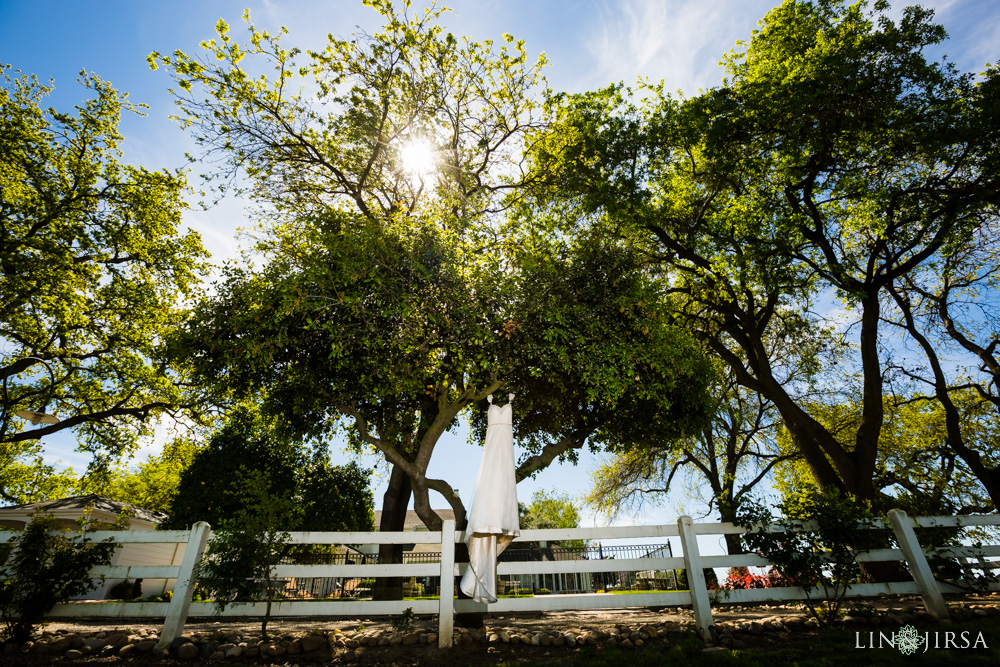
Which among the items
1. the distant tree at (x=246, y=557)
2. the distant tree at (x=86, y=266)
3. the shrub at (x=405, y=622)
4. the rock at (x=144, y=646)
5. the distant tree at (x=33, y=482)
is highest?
the distant tree at (x=86, y=266)

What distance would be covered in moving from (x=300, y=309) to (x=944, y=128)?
13.6 metres

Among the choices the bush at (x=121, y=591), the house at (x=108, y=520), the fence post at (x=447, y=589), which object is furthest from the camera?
the house at (x=108, y=520)

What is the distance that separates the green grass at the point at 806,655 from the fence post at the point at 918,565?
1.62 feet

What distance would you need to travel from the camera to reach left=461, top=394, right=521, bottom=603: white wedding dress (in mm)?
5953

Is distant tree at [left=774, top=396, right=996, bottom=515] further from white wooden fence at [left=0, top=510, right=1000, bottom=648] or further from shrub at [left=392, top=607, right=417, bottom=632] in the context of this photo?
shrub at [left=392, top=607, right=417, bottom=632]

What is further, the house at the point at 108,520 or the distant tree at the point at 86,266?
the house at the point at 108,520

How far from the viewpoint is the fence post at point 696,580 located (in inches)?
230

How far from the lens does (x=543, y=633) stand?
19.4 feet

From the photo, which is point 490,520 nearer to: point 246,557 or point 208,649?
point 246,557

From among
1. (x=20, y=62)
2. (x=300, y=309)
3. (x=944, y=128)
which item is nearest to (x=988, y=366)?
(x=944, y=128)

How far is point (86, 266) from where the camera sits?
1455 cm

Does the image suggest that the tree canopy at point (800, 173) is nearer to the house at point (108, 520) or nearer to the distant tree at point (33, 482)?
the house at point (108, 520)

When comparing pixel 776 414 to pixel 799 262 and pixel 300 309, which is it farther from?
pixel 300 309

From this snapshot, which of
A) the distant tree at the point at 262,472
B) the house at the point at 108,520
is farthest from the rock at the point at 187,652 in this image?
the house at the point at 108,520
